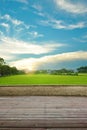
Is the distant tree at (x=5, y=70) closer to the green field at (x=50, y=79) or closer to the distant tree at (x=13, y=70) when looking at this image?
the distant tree at (x=13, y=70)

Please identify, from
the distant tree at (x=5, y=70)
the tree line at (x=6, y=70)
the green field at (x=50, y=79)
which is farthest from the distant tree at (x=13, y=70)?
the green field at (x=50, y=79)

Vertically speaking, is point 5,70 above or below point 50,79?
above

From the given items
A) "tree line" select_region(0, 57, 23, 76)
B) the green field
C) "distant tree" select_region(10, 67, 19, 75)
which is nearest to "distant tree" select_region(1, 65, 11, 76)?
"tree line" select_region(0, 57, 23, 76)

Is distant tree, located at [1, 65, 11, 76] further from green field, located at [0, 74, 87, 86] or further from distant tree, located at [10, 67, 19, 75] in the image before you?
green field, located at [0, 74, 87, 86]

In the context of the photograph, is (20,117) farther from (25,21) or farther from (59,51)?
(59,51)

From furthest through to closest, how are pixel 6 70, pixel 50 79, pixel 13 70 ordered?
pixel 6 70, pixel 13 70, pixel 50 79

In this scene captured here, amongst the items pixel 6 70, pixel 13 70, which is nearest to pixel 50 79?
pixel 13 70

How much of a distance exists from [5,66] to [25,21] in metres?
4.57

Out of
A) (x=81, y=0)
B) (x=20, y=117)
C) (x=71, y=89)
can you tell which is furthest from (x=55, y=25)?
(x=20, y=117)

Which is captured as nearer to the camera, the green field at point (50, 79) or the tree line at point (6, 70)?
the green field at point (50, 79)

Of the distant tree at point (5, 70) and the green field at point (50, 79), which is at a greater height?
the distant tree at point (5, 70)

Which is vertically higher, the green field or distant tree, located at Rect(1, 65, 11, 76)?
distant tree, located at Rect(1, 65, 11, 76)

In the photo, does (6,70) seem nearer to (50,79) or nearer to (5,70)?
(5,70)

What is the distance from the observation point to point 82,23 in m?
16.3
